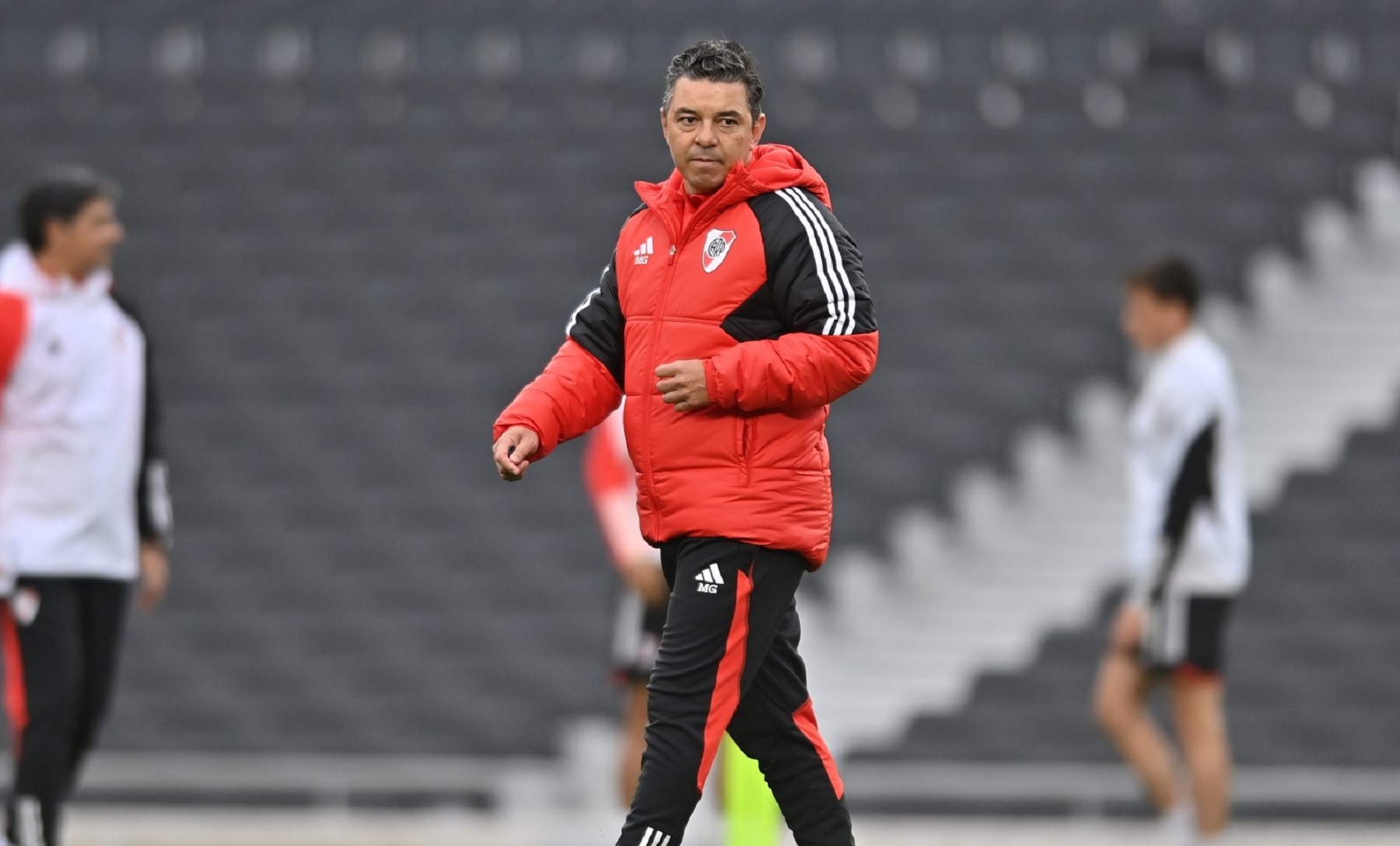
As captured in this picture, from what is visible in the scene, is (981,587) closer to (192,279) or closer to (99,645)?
(192,279)

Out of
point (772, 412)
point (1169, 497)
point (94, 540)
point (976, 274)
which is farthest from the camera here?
point (976, 274)

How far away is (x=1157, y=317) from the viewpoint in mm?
6289

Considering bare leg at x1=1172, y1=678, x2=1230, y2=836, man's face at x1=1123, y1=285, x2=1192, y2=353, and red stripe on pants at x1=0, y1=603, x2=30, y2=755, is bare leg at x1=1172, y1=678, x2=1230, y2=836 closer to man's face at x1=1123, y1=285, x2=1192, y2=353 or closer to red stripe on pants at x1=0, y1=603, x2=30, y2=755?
man's face at x1=1123, y1=285, x2=1192, y2=353

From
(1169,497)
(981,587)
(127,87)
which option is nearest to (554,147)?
(127,87)

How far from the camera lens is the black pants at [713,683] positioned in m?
3.61

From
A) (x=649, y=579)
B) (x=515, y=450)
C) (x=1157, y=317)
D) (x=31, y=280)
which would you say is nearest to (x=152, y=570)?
(x=31, y=280)

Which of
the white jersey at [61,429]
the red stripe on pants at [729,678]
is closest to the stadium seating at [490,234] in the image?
the white jersey at [61,429]

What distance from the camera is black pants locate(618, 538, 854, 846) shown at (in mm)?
3605

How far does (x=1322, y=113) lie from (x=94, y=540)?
8.69 m

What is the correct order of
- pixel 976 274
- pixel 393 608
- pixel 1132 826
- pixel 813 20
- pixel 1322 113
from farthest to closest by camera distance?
pixel 813 20 < pixel 1322 113 < pixel 976 274 < pixel 393 608 < pixel 1132 826

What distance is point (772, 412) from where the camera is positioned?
3.69 m

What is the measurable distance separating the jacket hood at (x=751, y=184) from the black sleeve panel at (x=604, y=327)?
0.18m

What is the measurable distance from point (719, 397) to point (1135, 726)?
10.3 ft

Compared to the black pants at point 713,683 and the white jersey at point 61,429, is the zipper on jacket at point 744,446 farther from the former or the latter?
the white jersey at point 61,429
